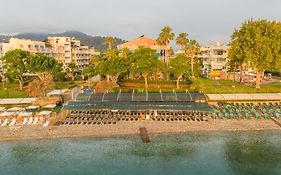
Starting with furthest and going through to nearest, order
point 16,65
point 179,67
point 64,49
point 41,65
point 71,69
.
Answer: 1. point 64,49
2. point 71,69
3. point 16,65
4. point 41,65
5. point 179,67

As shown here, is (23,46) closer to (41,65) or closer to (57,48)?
(57,48)

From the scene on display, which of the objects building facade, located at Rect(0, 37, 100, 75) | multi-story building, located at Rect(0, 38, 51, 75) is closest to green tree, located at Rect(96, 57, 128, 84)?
building facade, located at Rect(0, 37, 100, 75)

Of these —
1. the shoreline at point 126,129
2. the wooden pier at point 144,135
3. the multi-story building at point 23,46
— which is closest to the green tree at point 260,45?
the shoreline at point 126,129

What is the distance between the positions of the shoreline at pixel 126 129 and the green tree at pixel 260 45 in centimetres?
2149

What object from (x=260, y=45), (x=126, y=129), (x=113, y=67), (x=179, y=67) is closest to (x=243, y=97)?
(x=260, y=45)

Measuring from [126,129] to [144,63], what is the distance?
29.6 m

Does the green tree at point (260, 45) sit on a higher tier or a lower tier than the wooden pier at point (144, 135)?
higher

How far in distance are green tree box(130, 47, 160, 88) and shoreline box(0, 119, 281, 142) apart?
26035 millimetres

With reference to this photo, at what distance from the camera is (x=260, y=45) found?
2372 inches

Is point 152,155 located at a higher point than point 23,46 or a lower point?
lower

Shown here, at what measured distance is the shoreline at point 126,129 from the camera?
39031mm

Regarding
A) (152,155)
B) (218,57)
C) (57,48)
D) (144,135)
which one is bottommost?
(152,155)

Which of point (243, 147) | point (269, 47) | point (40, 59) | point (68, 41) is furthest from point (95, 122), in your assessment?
point (68, 41)

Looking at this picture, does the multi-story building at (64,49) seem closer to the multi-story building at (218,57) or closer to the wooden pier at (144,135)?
the multi-story building at (218,57)
